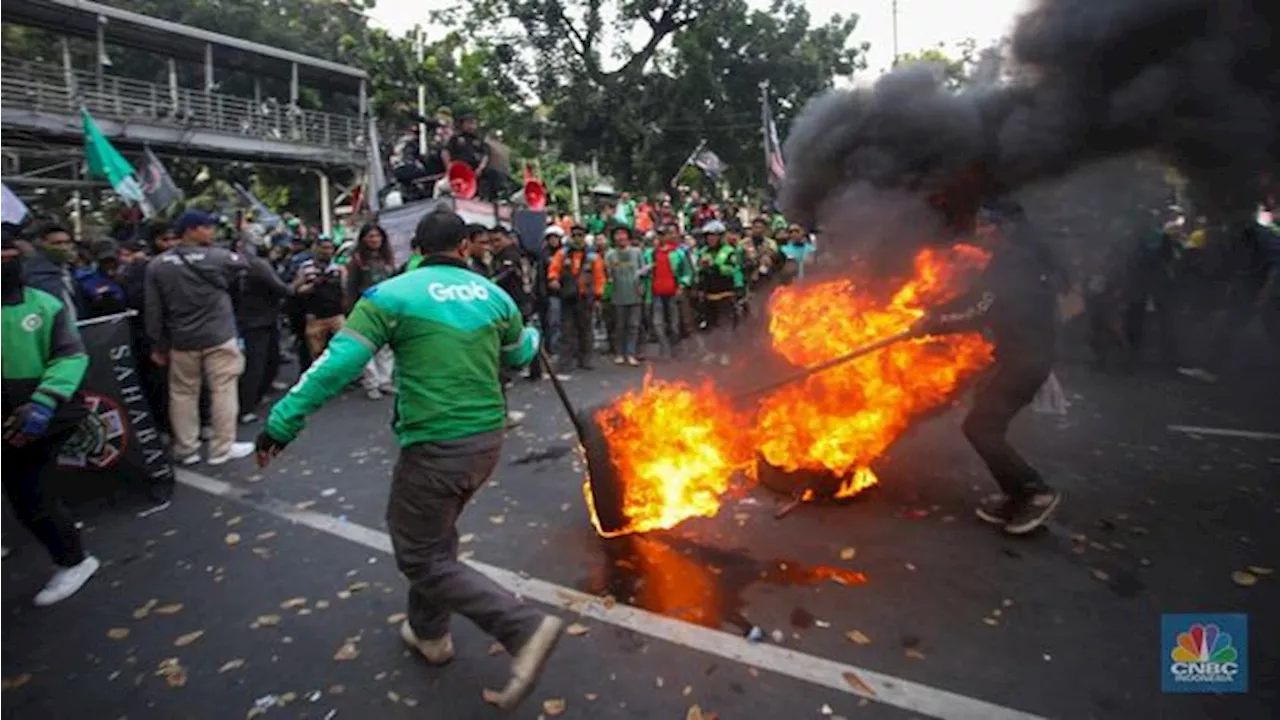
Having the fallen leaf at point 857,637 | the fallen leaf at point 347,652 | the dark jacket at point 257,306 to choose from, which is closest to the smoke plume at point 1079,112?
the fallen leaf at point 857,637

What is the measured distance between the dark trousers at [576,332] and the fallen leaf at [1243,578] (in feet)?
25.6

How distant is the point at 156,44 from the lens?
21.9m

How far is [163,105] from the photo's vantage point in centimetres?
2155

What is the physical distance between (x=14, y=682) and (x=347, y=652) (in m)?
1.44

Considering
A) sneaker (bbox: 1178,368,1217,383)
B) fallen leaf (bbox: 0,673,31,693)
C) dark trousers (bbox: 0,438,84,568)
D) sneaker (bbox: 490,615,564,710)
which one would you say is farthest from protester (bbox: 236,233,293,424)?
sneaker (bbox: 1178,368,1217,383)

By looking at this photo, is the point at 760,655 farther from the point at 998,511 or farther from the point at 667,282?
the point at 667,282

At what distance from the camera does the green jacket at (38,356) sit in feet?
12.7

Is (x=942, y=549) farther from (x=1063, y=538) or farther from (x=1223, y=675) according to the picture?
(x=1223, y=675)

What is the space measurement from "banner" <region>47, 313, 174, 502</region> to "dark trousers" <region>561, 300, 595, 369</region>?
579 cm

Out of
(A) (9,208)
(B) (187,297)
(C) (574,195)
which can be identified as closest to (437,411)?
(B) (187,297)

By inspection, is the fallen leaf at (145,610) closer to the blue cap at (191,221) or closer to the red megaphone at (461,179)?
the blue cap at (191,221)

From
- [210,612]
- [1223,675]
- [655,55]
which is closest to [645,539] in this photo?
[210,612]

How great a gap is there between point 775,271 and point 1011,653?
824 centimetres

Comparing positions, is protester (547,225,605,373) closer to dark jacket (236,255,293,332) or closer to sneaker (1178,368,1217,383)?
dark jacket (236,255,293,332)
